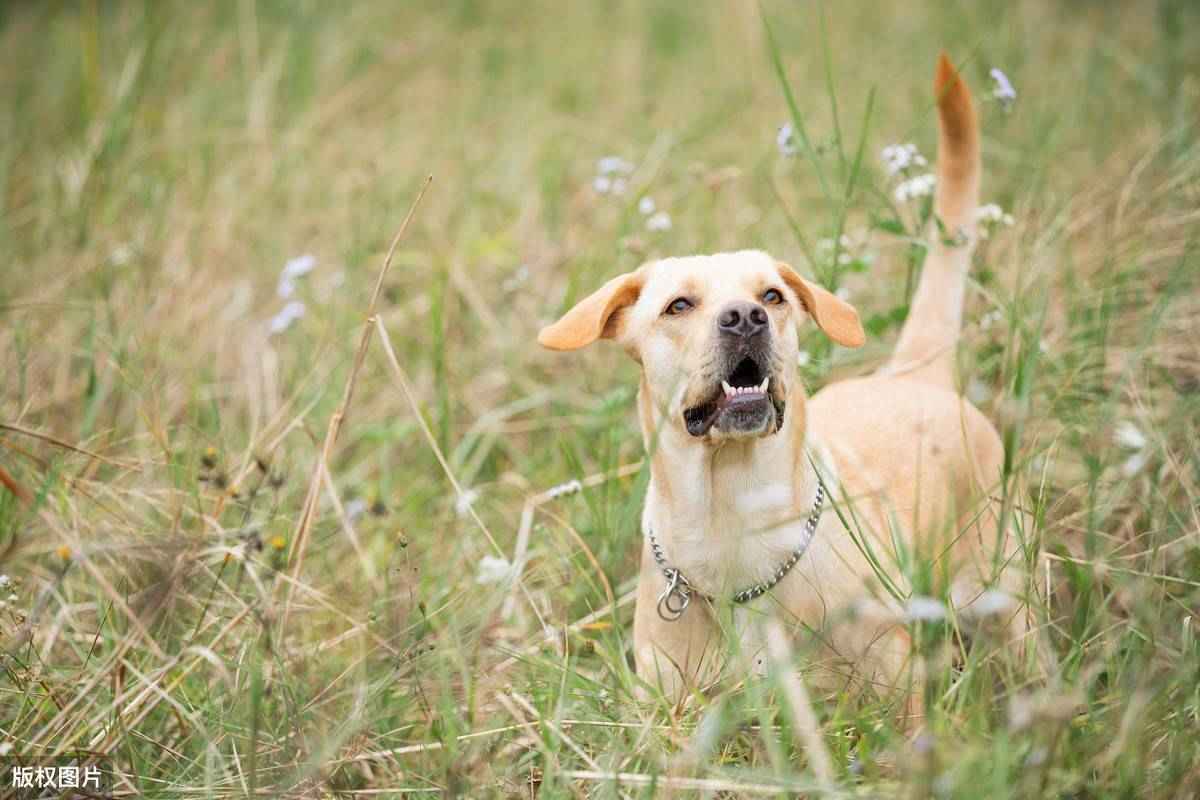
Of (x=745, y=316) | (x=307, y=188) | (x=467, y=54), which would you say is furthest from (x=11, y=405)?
(x=467, y=54)

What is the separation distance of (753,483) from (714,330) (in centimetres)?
39

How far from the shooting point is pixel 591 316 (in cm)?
258

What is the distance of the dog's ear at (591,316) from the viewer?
8.31 ft

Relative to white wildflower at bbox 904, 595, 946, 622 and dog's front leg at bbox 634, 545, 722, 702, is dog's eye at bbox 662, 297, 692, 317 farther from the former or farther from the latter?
white wildflower at bbox 904, 595, 946, 622

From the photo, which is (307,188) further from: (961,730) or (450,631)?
(961,730)

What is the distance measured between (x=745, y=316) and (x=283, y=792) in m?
1.36

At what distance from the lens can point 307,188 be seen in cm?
541

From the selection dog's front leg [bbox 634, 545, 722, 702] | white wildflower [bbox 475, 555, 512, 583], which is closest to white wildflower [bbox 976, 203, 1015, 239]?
dog's front leg [bbox 634, 545, 722, 702]

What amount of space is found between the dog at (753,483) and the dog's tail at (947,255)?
0.13m

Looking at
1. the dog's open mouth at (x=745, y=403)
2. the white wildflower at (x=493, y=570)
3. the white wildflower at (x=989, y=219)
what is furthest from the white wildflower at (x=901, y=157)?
the white wildflower at (x=493, y=570)

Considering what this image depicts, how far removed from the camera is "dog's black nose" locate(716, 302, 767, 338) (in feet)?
7.89

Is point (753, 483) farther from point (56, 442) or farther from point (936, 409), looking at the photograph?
point (56, 442)

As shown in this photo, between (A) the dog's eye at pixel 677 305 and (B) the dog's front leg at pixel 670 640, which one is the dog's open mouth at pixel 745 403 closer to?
(A) the dog's eye at pixel 677 305

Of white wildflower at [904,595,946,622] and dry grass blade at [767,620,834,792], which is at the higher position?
white wildflower at [904,595,946,622]
